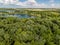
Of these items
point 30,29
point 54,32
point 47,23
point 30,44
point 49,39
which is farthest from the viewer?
point 47,23

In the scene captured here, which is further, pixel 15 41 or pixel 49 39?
pixel 49 39

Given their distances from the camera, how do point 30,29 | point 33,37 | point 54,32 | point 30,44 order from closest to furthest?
point 30,44, point 33,37, point 30,29, point 54,32

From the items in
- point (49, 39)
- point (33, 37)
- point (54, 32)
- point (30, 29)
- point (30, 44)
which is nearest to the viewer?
point (30, 44)

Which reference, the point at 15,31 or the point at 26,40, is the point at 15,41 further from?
the point at 15,31

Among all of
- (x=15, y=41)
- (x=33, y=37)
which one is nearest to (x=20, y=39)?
(x=15, y=41)

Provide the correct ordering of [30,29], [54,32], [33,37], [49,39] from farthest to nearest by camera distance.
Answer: [54,32] < [30,29] < [49,39] < [33,37]

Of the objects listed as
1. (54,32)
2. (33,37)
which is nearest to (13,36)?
(33,37)

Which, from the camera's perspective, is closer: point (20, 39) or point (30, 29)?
point (20, 39)

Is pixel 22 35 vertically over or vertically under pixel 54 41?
over

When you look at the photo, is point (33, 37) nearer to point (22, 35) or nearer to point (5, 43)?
point (22, 35)
